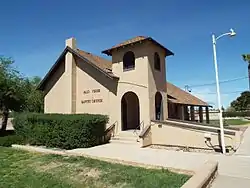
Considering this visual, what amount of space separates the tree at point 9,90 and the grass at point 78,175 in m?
11.2

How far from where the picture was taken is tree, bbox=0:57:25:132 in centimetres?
2127

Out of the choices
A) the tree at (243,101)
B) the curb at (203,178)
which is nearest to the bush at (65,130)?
the curb at (203,178)

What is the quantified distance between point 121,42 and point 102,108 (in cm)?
518

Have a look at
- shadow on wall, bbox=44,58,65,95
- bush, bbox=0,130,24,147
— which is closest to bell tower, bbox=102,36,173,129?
shadow on wall, bbox=44,58,65,95

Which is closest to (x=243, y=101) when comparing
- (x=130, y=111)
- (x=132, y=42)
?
(x=130, y=111)

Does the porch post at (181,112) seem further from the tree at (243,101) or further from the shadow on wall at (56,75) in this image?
the tree at (243,101)

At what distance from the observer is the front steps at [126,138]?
16.0 m

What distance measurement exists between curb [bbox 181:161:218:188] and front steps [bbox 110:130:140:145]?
26.1 feet

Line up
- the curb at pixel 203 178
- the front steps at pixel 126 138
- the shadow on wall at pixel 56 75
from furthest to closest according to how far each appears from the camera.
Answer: the shadow on wall at pixel 56 75 → the front steps at pixel 126 138 → the curb at pixel 203 178

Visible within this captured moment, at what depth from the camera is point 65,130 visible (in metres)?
14.8

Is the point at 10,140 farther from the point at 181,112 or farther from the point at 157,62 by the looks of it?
the point at 181,112

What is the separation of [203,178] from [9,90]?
19395mm

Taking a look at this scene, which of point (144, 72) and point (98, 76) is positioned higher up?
point (98, 76)

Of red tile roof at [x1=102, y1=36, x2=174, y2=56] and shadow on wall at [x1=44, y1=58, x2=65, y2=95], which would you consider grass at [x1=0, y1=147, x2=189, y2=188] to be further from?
shadow on wall at [x1=44, y1=58, x2=65, y2=95]
